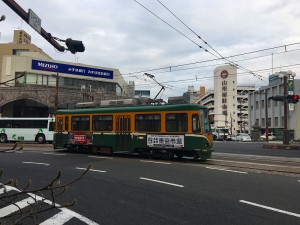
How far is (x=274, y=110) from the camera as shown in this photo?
71938 millimetres

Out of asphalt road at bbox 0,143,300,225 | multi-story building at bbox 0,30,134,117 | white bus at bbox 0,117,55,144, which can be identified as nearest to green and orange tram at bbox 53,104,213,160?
asphalt road at bbox 0,143,300,225

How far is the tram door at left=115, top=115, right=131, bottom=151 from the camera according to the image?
64.3ft

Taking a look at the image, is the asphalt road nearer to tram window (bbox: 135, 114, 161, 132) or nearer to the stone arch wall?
tram window (bbox: 135, 114, 161, 132)

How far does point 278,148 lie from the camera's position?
32.1 m

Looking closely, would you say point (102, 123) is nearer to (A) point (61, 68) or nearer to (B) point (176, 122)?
(A) point (61, 68)

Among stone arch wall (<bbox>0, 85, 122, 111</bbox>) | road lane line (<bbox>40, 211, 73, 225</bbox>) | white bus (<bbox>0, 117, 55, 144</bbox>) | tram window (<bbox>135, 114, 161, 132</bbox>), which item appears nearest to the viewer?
road lane line (<bbox>40, 211, 73, 225</bbox>)

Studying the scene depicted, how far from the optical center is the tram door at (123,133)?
19609mm

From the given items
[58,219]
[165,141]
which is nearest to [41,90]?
[165,141]

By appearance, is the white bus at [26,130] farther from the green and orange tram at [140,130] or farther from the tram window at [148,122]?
the tram window at [148,122]

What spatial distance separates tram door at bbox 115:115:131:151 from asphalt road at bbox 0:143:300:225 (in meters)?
5.13

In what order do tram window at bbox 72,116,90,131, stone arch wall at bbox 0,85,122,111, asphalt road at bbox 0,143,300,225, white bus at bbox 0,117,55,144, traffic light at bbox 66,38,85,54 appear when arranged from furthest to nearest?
stone arch wall at bbox 0,85,122,111
white bus at bbox 0,117,55,144
tram window at bbox 72,116,90,131
traffic light at bbox 66,38,85,54
asphalt road at bbox 0,143,300,225

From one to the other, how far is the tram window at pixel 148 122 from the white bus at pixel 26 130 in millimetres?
20235

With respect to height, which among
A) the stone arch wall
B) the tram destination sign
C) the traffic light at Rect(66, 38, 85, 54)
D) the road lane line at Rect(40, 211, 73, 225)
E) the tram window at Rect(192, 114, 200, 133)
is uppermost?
the stone arch wall

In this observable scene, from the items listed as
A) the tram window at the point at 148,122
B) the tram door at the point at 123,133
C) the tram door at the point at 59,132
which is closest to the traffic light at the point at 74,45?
the tram window at the point at 148,122
